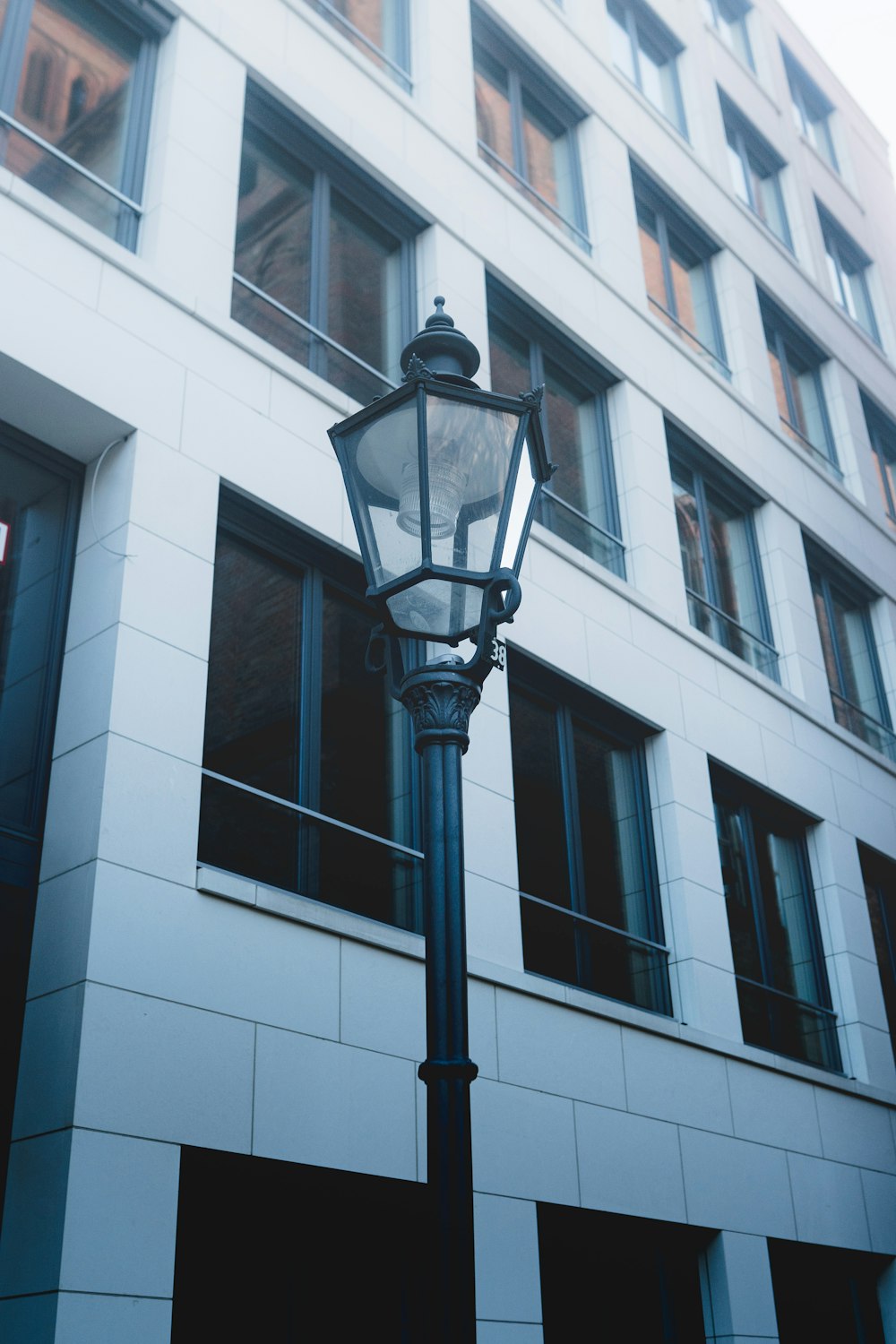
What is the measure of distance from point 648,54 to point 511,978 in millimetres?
14876

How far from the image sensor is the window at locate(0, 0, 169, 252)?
34.0ft

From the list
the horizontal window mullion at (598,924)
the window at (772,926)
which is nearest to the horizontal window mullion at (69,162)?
the horizontal window mullion at (598,924)

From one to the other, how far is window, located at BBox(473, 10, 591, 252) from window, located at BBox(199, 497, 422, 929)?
6730mm

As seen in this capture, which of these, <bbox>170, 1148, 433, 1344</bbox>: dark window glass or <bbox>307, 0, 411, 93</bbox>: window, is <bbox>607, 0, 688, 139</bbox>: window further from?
<bbox>170, 1148, 433, 1344</bbox>: dark window glass

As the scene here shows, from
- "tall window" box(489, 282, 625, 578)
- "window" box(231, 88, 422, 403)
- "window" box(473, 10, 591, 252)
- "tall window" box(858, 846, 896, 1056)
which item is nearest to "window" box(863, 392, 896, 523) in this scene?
"tall window" box(858, 846, 896, 1056)

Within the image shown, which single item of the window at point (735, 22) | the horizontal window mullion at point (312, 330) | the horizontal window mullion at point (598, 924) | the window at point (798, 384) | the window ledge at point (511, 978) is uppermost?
the window at point (735, 22)

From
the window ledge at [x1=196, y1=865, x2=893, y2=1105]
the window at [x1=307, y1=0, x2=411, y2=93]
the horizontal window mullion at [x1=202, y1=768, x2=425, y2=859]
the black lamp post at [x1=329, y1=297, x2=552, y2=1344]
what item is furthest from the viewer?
the window at [x1=307, y1=0, x2=411, y2=93]

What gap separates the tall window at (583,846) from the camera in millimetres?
12031

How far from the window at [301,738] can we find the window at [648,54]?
11.3m

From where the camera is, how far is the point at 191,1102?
8.22 metres

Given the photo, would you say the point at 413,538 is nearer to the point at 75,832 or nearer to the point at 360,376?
the point at 75,832

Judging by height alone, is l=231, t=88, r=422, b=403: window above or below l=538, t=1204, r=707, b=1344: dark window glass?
above

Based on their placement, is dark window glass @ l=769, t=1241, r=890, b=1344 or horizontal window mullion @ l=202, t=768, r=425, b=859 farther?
dark window glass @ l=769, t=1241, r=890, b=1344

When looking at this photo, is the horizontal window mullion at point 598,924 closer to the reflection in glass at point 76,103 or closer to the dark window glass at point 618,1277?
the dark window glass at point 618,1277
